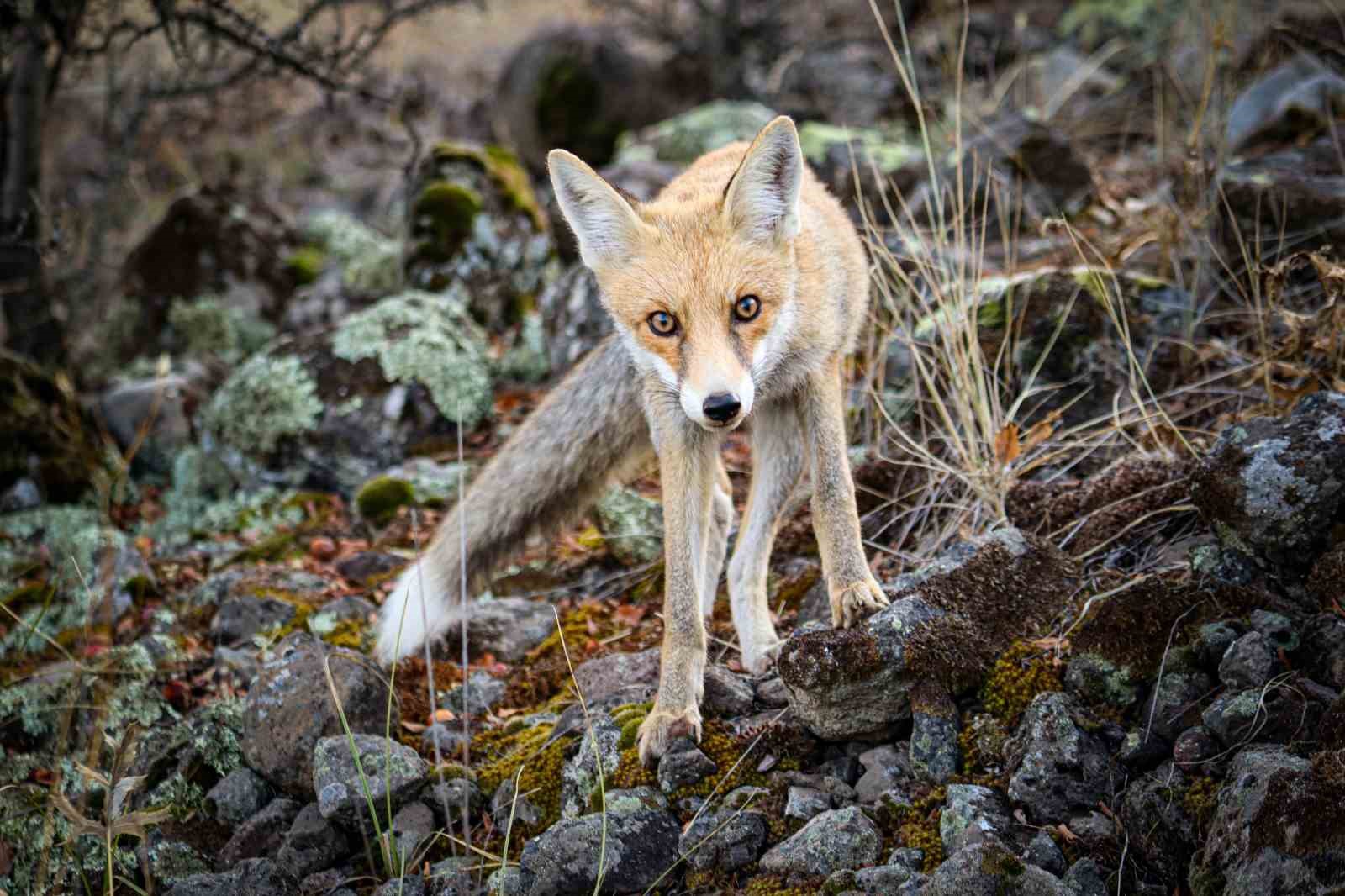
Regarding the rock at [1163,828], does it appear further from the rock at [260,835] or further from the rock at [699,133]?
the rock at [699,133]

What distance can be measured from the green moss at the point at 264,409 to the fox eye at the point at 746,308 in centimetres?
386

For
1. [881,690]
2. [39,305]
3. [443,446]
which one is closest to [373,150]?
[39,305]

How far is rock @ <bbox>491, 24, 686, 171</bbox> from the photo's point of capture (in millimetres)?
11938

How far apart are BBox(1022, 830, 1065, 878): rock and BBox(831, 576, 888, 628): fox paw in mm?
864

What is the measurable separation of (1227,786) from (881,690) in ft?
3.19

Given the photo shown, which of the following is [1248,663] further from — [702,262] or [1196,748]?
[702,262]

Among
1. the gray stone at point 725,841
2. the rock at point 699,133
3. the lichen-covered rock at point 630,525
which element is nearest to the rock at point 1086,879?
the gray stone at point 725,841

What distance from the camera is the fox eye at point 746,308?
10.8 feet

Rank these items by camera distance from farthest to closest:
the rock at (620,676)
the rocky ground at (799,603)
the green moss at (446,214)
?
the green moss at (446,214) < the rock at (620,676) < the rocky ground at (799,603)

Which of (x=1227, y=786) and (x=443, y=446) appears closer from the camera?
(x=1227, y=786)

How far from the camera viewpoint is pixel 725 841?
Result: 299cm

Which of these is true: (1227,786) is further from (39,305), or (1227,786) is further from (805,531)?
(39,305)

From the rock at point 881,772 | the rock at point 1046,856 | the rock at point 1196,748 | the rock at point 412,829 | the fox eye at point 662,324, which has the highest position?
the fox eye at point 662,324

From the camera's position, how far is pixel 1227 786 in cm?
256
